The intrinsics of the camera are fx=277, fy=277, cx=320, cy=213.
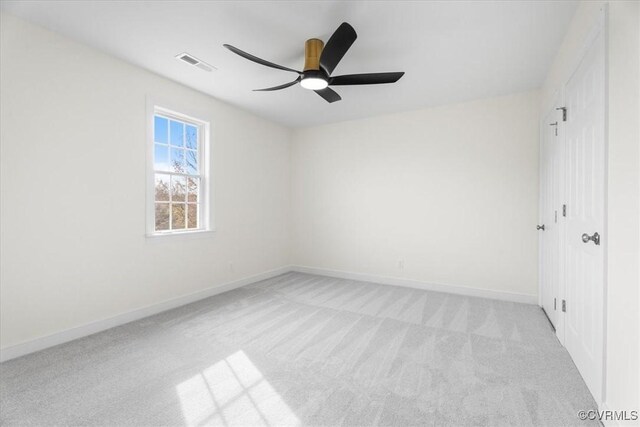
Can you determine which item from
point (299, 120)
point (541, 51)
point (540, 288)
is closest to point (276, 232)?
point (299, 120)

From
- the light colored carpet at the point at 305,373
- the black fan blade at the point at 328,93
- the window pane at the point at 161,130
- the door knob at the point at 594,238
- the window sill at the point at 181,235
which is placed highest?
the black fan blade at the point at 328,93

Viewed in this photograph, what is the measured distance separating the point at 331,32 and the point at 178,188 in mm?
2546

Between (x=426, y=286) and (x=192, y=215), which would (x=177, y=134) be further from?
(x=426, y=286)

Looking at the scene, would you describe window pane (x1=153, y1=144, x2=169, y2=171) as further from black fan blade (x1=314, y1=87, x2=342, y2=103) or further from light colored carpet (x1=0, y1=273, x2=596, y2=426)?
black fan blade (x1=314, y1=87, x2=342, y2=103)


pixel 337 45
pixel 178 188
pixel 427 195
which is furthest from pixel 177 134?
pixel 427 195

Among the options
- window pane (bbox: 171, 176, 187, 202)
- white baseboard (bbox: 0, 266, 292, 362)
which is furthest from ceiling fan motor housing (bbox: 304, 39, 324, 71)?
white baseboard (bbox: 0, 266, 292, 362)

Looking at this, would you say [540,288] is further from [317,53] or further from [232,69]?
[232,69]

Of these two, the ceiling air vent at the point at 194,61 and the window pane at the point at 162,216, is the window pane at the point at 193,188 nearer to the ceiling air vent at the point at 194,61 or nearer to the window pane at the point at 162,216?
the window pane at the point at 162,216

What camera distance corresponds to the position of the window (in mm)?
3285

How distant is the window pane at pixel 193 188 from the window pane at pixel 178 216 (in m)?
0.16

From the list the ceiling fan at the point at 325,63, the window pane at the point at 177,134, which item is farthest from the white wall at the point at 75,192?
the ceiling fan at the point at 325,63

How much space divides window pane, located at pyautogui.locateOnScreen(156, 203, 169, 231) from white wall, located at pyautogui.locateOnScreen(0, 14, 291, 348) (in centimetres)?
21

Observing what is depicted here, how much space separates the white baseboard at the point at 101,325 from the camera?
2211 millimetres

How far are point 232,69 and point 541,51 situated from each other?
121 inches
